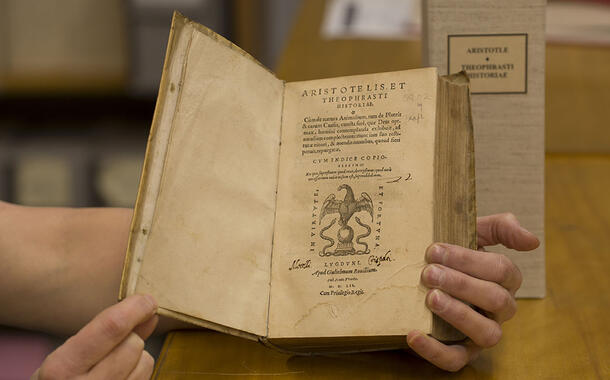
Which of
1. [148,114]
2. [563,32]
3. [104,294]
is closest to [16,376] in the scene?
[104,294]

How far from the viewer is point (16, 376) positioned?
0.89m

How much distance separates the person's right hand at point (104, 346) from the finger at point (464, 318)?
23 centimetres

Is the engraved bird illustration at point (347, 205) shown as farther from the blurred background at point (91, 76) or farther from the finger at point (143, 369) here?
the blurred background at point (91, 76)

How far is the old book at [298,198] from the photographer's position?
59cm

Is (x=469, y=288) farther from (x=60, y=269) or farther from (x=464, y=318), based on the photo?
(x=60, y=269)

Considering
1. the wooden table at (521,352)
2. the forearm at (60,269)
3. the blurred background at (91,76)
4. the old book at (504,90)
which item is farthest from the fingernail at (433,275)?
the blurred background at (91,76)

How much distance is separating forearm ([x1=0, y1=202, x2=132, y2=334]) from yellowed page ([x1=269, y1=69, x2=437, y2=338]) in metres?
0.23

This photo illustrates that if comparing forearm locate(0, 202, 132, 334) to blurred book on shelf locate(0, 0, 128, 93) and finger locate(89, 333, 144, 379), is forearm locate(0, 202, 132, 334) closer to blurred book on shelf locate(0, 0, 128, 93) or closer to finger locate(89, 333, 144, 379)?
finger locate(89, 333, 144, 379)

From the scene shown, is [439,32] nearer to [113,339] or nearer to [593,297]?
[593,297]

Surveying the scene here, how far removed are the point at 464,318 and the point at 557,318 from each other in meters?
0.21

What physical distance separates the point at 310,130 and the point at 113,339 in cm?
27

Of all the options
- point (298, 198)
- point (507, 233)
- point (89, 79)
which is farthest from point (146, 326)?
point (89, 79)

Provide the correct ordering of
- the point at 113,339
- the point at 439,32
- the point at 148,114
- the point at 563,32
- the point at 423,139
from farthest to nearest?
the point at 148,114 < the point at 563,32 < the point at 439,32 < the point at 423,139 < the point at 113,339

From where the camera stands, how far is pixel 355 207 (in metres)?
0.65
